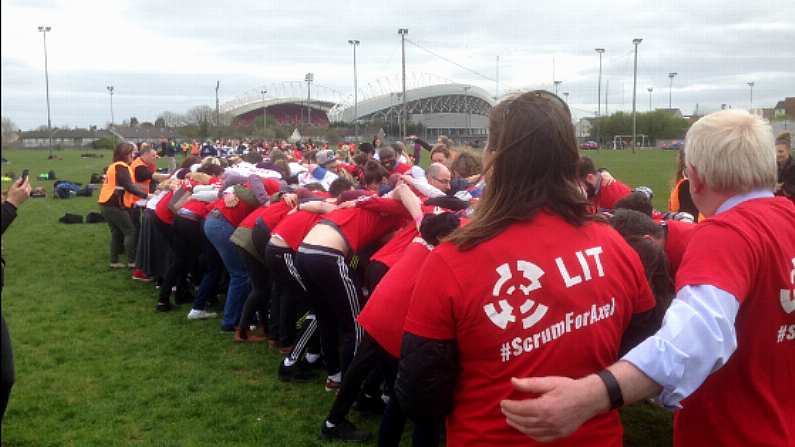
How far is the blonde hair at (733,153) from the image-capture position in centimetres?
201

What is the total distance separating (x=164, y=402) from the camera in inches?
238

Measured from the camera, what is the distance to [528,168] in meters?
2.05

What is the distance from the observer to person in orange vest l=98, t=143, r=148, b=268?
35.9 feet

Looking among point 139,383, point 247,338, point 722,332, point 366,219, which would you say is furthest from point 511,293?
point 247,338

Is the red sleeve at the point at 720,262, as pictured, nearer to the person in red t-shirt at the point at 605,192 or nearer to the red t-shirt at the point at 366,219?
the red t-shirt at the point at 366,219

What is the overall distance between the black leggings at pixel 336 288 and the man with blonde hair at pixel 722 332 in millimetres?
3138

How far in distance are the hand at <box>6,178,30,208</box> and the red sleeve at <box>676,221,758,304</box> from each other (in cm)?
379

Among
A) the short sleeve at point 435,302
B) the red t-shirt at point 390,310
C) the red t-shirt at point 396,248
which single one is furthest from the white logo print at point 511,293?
the red t-shirt at point 396,248

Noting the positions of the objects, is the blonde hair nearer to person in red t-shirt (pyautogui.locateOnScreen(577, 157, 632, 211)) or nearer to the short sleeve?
the short sleeve

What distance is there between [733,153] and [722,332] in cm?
59

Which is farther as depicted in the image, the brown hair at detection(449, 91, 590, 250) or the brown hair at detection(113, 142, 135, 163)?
the brown hair at detection(113, 142, 135, 163)

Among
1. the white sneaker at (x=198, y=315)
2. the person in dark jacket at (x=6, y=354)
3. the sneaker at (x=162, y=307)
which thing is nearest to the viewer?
the person in dark jacket at (x=6, y=354)

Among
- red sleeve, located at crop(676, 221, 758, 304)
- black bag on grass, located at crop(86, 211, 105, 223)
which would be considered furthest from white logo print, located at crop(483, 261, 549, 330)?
black bag on grass, located at crop(86, 211, 105, 223)

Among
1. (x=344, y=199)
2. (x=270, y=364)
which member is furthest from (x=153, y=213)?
(x=344, y=199)
